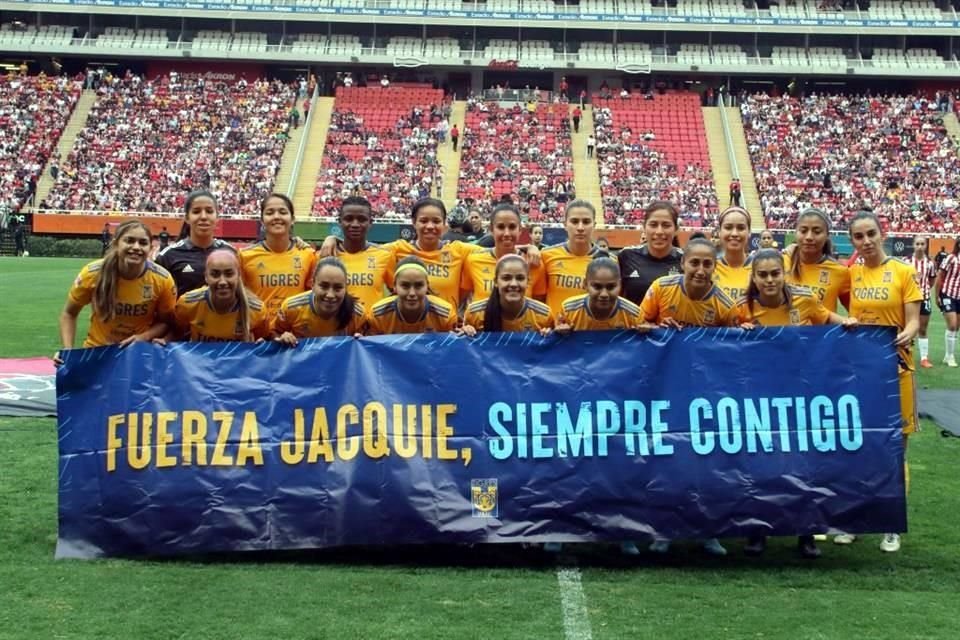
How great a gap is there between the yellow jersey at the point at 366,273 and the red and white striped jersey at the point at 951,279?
9.62 metres

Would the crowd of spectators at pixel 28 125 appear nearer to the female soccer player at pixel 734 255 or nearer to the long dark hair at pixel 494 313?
the long dark hair at pixel 494 313

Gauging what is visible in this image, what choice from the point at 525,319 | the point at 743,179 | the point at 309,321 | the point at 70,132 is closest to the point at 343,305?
the point at 309,321

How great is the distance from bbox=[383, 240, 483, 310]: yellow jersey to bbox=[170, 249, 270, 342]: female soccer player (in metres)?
1.19

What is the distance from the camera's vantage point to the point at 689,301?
5902 mm

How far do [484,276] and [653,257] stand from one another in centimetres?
114

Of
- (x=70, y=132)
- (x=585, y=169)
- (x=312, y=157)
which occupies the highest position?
(x=70, y=132)

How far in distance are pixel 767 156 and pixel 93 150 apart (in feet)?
90.9

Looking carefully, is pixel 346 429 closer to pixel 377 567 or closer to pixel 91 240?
pixel 377 567

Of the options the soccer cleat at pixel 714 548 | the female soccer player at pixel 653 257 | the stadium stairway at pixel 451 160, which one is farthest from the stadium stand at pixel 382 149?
the soccer cleat at pixel 714 548

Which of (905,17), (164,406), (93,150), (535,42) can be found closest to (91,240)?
(93,150)

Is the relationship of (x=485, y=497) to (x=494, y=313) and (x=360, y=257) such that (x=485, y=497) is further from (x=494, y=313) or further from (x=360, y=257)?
(x=360, y=257)

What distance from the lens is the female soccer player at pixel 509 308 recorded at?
5750 mm

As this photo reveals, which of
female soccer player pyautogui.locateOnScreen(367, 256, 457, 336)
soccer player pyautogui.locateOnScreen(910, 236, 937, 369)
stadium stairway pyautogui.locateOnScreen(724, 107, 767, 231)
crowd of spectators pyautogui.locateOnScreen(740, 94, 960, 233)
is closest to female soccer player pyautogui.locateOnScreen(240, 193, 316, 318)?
female soccer player pyautogui.locateOnScreen(367, 256, 457, 336)

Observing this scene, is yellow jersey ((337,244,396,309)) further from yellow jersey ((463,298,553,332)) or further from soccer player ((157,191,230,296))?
yellow jersey ((463,298,553,332))
